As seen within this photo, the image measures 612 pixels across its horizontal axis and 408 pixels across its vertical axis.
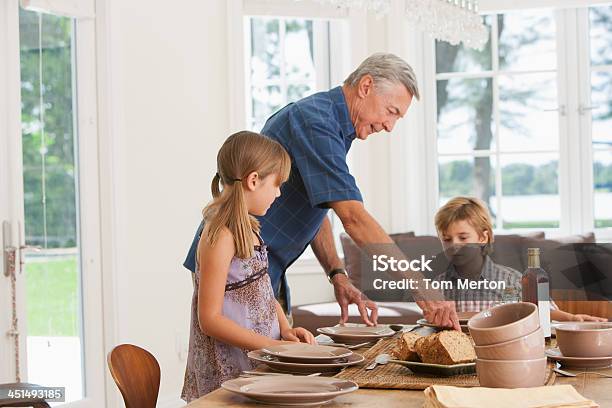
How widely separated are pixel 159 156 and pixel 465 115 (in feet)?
7.84

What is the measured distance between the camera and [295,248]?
2.94 m

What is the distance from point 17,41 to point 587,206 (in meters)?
3.86

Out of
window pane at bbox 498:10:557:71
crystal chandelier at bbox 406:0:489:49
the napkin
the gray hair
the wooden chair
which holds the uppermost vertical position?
window pane at bbox 498:10:557:71

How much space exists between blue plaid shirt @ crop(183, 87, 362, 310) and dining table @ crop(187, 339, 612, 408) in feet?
3.31

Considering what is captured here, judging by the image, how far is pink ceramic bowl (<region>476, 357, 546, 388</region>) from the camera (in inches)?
64.4

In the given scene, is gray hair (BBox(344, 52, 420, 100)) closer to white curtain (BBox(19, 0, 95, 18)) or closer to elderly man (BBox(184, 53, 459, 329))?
elderly man (BBox(184, 53, 459, 329))

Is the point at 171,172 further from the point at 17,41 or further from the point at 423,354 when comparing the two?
the point at 423,354

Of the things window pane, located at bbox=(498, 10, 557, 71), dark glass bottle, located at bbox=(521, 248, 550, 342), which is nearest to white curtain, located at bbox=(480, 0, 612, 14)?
window pane, located at bbox=(498, 10, 557, 71)

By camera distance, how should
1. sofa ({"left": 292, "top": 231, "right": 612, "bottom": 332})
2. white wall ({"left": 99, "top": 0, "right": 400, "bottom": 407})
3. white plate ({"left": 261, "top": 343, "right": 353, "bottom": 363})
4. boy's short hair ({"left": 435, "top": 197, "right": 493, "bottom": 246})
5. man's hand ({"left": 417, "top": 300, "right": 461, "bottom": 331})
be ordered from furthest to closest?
sofa ({"left": 292, "top": 231, "right": 612, "bottom": 332})
white wall ({"left": 99, "top": 0, "right": 400, "bottom": 407})
boy's short hair ({"left": 435, "top": 197, "right": 493, "bottom": 246})
man's hand ({"left": 417, "top": 300, "right": 461, "bottom": 331})
white plate ({"left": 261, "top": 343, "right": 353, "bottom": 363})

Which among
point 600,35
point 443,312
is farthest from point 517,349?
point 600,35

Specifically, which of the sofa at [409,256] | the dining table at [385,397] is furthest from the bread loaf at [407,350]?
the sofa at [409,256]

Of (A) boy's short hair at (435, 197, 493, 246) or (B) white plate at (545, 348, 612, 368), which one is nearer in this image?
(B) white plate at (545, 348, 612, 368)

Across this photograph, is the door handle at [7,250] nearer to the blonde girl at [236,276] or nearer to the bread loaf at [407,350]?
the blonde girl at [236,276]

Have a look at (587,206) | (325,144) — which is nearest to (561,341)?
(325,144)
